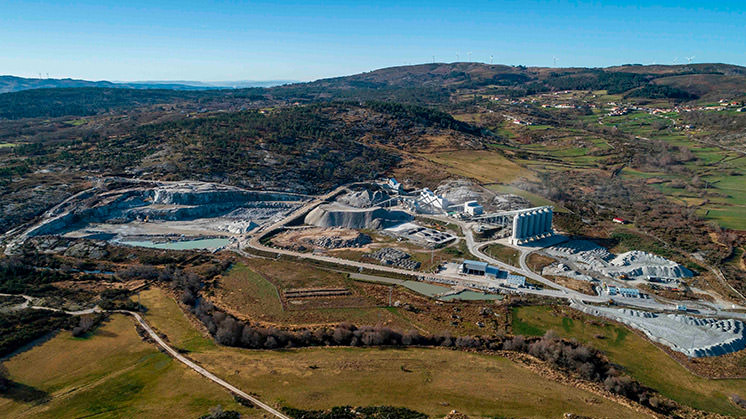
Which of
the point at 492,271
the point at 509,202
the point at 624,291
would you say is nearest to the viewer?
the point at 624,291

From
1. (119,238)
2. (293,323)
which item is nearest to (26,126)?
(119,238)

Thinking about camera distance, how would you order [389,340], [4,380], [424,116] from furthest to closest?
[424,116], [389,340], [4,380]

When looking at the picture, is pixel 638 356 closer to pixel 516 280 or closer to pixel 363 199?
pixel 516 280

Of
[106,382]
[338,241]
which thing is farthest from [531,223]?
[106,382]

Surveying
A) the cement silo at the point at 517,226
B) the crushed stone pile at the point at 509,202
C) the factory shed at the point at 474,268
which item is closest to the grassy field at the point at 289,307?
the factory shed at the point at 474,268

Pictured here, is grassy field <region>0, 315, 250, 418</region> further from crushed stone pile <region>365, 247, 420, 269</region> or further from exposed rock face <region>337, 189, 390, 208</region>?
exposed rock face <region>337, 189, 390, 208</region>

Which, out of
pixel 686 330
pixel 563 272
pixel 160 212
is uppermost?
pixel 160 212

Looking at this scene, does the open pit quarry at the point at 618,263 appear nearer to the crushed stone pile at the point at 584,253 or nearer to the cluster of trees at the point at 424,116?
the crushed stone pile at the point at 584,253
